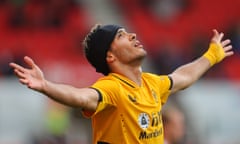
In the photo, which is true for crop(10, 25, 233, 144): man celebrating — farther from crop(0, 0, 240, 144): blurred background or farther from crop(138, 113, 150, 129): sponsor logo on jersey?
crop(0, 0, 240, 144): blurred background

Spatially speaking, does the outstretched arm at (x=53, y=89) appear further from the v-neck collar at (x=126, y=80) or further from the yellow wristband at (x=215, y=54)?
the yellow wristband at (x=215, y=54)

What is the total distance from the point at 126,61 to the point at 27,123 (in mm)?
9385

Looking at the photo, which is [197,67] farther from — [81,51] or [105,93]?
[81,51]

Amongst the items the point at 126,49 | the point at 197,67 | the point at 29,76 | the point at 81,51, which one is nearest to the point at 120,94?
the point at 126,49

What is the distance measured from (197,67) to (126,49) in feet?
4.02

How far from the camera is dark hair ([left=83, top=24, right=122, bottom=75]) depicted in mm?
7215

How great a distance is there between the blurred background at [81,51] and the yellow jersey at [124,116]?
26.3 feet

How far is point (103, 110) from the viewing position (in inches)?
271

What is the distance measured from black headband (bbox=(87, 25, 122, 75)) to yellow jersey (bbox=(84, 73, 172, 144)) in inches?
7.3

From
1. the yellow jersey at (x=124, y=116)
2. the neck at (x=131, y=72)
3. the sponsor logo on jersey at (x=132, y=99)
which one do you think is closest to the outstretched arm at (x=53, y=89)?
the yellow jersey at (x=124, y=116)

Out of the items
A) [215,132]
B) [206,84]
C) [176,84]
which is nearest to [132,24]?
[206,84]

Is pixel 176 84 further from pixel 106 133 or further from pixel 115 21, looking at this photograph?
pixel 115 21

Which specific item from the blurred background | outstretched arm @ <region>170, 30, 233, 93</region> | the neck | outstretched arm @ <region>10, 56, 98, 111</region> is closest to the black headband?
the neck

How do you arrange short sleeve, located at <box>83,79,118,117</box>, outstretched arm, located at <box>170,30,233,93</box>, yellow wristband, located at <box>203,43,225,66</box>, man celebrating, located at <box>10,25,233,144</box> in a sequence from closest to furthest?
1. short sleeve, located at <box>83,79,118,117</box>
2. man celebrating, located at <box>10,25,233,144</box>
3. outstretched arm, located at <box>170,30,233,93</box>
4. yellow wristband, located at <box>203,43,225,66</box>
